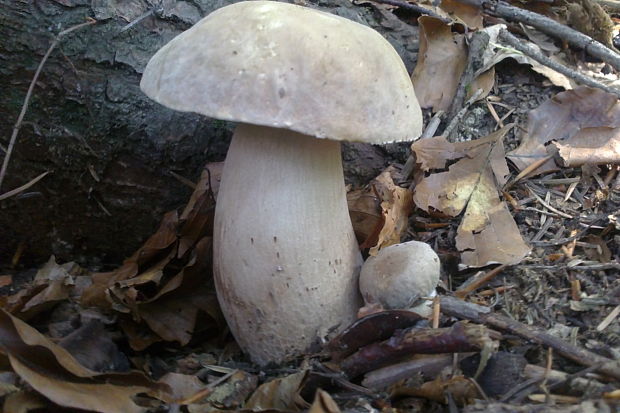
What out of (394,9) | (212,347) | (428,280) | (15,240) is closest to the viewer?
(428,280)

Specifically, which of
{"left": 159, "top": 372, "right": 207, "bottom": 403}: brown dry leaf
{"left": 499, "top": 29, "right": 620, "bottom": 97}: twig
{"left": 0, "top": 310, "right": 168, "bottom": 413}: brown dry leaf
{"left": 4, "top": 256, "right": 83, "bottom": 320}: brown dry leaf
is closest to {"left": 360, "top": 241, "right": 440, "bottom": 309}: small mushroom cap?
{"left": 159, "top": 372, "right": 207, "bottom": 403}: brown dry leaf

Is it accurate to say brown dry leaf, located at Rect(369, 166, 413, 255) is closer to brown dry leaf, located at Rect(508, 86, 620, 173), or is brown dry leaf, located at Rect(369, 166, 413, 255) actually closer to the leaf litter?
the leaf litter

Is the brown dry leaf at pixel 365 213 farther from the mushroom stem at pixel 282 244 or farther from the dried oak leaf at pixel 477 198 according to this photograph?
the mushroom stem at pixel 282 244

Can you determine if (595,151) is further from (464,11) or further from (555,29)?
(464,11)

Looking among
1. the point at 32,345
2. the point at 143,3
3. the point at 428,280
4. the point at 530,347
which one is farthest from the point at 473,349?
the point at 143,3

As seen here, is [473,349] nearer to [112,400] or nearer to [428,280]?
[428,280]
